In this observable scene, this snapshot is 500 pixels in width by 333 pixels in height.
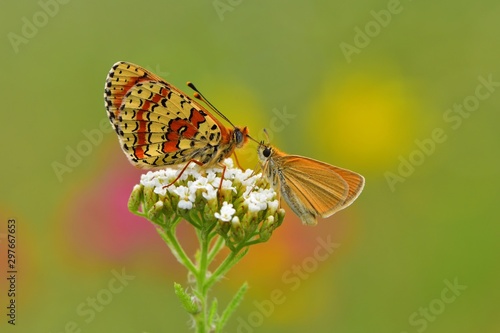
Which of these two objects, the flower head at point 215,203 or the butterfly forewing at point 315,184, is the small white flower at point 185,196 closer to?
the flower head at point 215,203

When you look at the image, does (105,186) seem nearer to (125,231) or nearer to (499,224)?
(125,231)

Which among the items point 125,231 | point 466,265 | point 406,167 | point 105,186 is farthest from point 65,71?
point 466,265

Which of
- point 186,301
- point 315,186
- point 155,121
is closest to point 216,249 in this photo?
point 186,301

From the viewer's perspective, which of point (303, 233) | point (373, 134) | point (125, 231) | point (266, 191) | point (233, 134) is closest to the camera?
point (266, 191)

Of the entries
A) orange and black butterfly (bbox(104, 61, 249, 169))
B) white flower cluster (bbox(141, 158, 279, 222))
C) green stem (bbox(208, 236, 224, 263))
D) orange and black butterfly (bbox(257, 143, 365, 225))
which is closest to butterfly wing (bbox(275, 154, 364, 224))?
orange and black butterfly (bbox(257, 143, 365, 225))

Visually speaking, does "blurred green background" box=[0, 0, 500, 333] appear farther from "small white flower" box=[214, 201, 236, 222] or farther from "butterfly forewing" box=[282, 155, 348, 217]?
"small white flower" box=[214, 201, 236, 222]

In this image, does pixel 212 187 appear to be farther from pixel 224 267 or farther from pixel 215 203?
pixel 224 267

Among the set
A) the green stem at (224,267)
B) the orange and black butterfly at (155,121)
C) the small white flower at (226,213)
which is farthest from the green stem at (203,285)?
the orange and black butterfly at (155,121)

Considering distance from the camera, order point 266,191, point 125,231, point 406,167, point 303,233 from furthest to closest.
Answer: point 406,167 < point 303,233 < point 125,231 < point 266,191

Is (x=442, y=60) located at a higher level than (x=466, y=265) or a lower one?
higher
